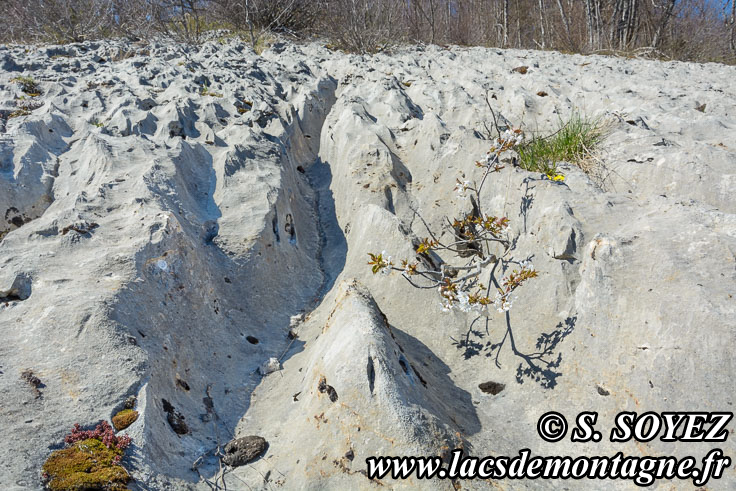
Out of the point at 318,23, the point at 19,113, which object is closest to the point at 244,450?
the point at 19,113

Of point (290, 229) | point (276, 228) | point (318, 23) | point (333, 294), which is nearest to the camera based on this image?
point (333, 294)

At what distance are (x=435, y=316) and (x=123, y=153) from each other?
3793mm

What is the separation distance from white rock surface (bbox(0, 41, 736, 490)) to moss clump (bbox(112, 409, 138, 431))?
51 millimetres

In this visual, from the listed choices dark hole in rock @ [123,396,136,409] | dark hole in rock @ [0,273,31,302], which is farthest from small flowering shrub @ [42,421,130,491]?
dark hole in rock @ [0,273,31,302]

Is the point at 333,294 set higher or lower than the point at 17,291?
lower

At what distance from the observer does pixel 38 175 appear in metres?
4.66

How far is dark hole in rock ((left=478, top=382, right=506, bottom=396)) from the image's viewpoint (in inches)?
A: 127

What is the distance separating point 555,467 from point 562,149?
3.35 metres

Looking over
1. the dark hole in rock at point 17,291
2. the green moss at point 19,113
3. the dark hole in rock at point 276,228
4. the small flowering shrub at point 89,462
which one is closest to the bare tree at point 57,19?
the green moss at point 19,113

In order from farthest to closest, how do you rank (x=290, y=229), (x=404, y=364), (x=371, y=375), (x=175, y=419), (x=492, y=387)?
(x=290, y=229)
(x=492, y=387)
(x=404, y=364)
(x=175, y=419)
(x=371, y=375)

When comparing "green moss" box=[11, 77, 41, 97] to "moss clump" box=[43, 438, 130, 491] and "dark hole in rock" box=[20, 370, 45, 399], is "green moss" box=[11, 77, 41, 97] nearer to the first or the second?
"dark hole in rock" box=[20, 370, 45, 399]

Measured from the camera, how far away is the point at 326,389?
107 inches

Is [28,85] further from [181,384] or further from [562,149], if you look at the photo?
[562,149]

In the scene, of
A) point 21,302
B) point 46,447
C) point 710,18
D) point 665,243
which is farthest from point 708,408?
point 710,18
